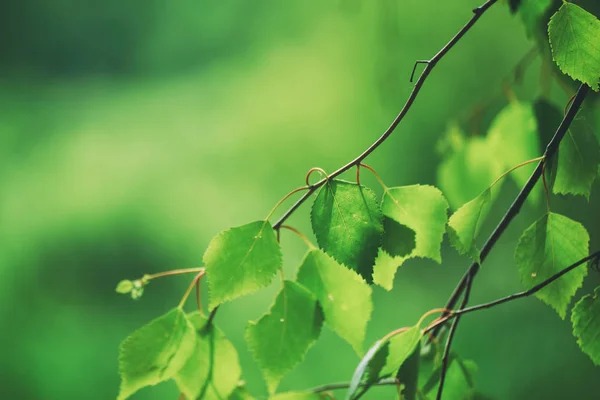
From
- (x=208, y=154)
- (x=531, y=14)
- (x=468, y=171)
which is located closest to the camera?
(x=531, y=14)

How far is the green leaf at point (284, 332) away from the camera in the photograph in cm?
33

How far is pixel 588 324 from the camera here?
30 cm

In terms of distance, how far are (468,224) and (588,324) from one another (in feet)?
0.25

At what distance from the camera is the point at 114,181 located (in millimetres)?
1198

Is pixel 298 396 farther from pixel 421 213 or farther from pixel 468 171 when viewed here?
pixel 468 171

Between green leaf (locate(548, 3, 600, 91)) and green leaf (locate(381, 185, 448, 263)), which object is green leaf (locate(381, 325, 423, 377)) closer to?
green leaf (locate(381, 185, 448, 263))

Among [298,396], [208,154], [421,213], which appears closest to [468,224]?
[421,213]

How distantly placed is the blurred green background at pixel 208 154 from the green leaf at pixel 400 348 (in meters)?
0.78

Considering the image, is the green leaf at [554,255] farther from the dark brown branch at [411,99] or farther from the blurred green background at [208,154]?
the blurred green background at [208,154]

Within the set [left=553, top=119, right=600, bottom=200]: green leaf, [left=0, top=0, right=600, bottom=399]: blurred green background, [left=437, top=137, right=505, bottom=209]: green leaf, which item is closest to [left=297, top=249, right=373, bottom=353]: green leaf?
[left=553, top=119, right=600, bottom=200]: green leaf

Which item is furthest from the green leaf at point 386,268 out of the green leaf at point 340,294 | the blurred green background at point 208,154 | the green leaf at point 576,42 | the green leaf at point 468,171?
the blurred green background at point 208,154

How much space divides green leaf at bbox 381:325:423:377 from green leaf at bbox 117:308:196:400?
11cm

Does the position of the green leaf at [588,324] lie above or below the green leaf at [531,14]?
below

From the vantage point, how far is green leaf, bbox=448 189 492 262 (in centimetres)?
30
